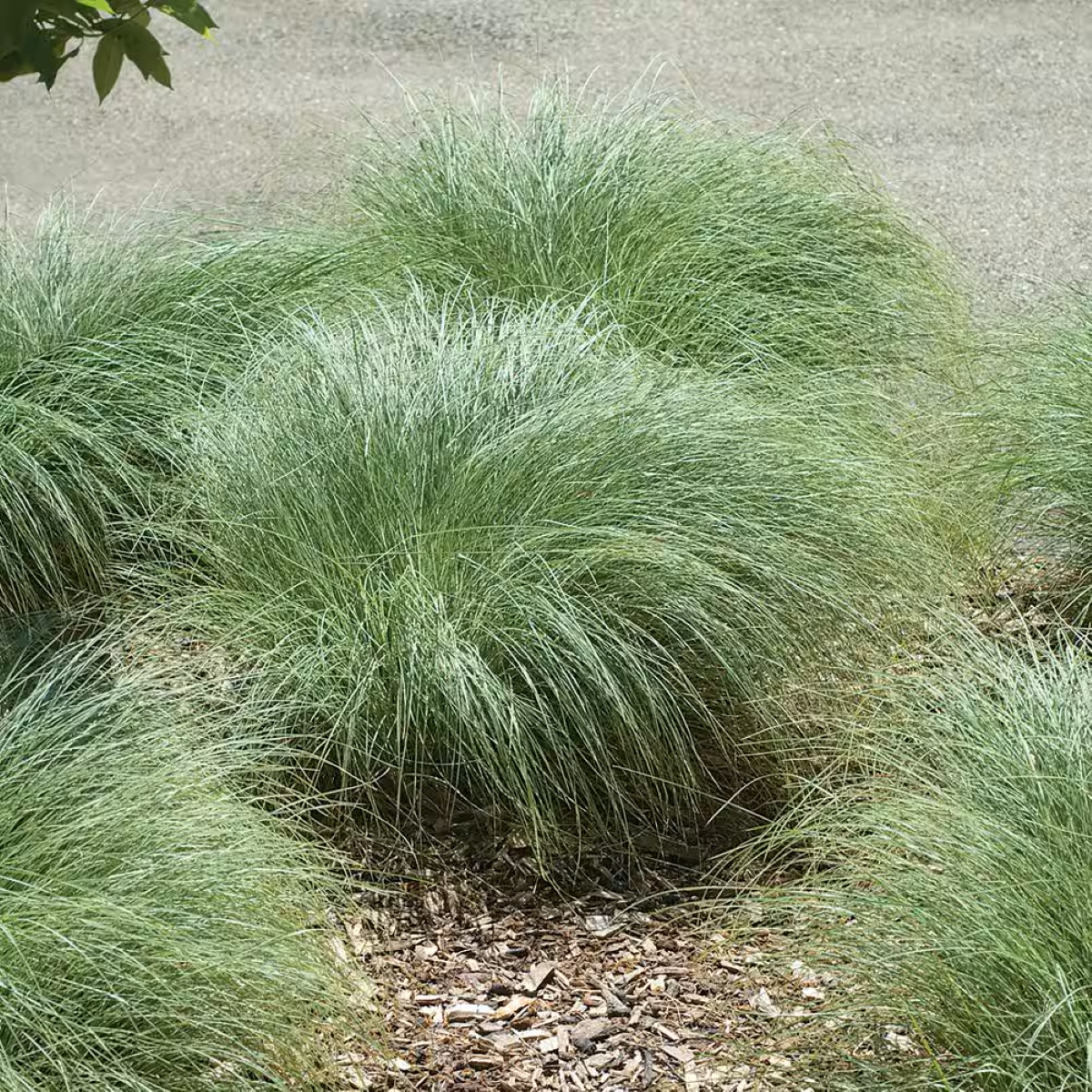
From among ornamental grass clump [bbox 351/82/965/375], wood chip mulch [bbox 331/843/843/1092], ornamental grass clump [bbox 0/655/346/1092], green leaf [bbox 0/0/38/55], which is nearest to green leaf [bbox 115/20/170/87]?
green leaf [bbox 0/0/38/55]

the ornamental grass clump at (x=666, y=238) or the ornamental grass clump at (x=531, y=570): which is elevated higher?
the ornamental grass clump at (x=666, y=238)

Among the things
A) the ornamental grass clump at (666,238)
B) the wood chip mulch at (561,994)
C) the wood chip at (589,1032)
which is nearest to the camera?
the wood chip mulch at (561,994)

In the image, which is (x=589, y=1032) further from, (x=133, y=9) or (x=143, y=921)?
(x=133, y=9)

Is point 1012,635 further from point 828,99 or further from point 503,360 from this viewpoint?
point 828,99

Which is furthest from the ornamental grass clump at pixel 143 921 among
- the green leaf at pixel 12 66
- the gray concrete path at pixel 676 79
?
the gray concrete path at pixel 676 79

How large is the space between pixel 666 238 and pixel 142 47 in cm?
269

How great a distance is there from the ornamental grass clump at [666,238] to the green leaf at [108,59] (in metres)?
2.06

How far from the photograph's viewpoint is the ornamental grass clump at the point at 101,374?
12.6 feet

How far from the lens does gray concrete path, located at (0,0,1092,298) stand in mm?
6578

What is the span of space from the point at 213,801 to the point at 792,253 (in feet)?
8.81

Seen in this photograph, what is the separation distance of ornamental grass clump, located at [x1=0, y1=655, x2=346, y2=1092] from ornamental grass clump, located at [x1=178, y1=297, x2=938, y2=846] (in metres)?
0.41

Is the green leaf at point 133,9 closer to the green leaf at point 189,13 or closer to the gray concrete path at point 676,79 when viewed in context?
the green leaf at point 189,13

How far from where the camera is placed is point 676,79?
7562 mm

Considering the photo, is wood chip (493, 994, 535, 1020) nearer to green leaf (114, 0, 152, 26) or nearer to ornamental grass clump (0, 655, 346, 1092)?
ornamental grass clump (0, 655, 346, 1092)
